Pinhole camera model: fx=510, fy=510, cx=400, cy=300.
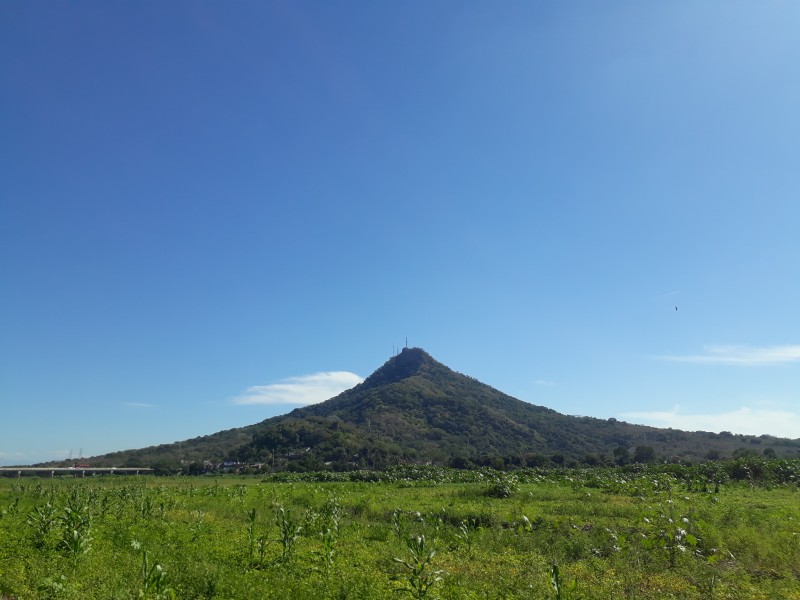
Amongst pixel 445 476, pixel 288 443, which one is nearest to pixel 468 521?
pixel 445 476

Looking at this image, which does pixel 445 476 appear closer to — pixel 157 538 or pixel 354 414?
pixel 157 538

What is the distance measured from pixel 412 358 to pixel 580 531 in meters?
163

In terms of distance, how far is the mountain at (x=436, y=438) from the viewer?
94.9 meters

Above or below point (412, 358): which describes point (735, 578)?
below

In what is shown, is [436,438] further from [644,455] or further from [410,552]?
[410,552]

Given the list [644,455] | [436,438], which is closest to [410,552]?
[644,455]

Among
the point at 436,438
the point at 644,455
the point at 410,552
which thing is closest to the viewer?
the point at 410,552

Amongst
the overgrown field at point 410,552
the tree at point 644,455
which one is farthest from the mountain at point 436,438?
the overgrown field at point 410,552

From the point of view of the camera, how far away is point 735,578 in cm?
1416

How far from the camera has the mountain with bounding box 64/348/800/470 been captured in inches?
3735

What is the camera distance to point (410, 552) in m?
16.5

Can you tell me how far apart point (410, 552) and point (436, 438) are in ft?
350

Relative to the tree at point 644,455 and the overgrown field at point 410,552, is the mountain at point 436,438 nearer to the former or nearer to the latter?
the tree at point 644,455

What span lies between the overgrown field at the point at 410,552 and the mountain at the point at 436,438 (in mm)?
57169
